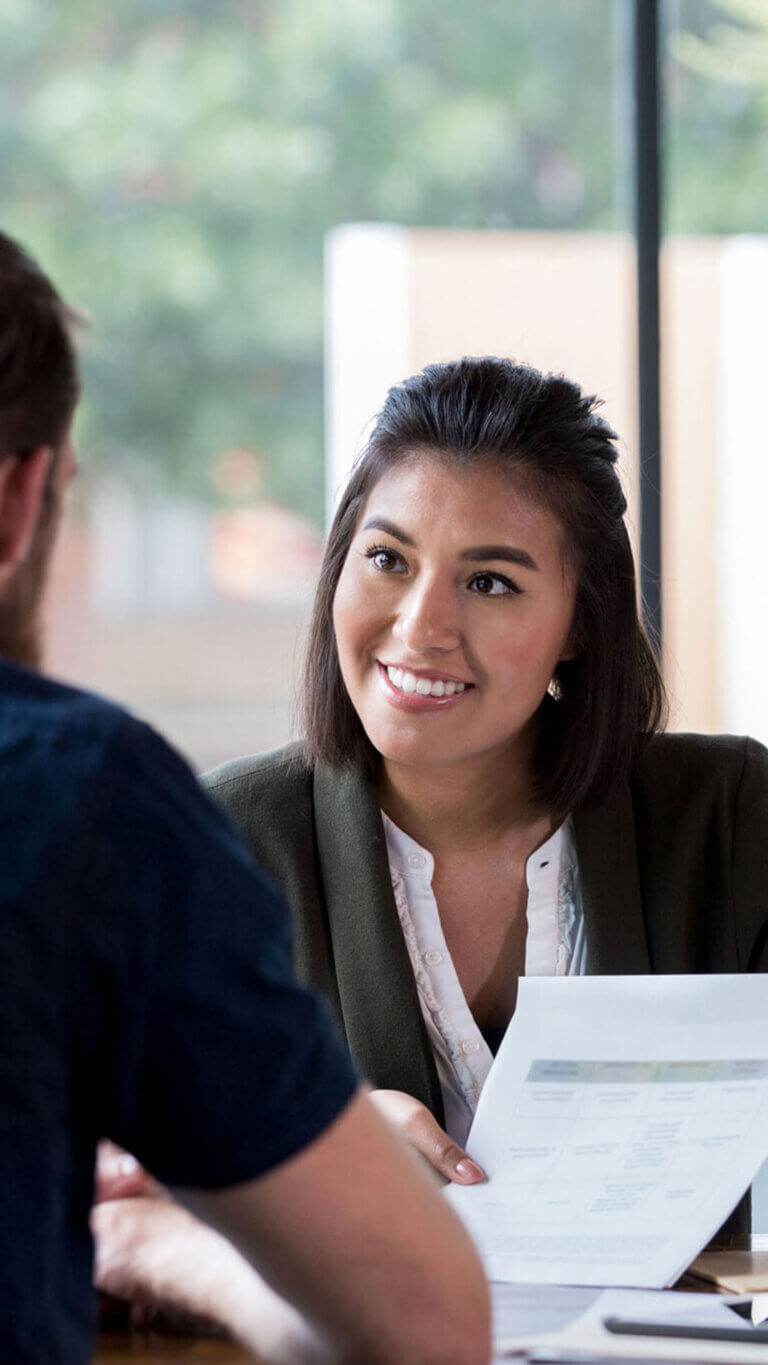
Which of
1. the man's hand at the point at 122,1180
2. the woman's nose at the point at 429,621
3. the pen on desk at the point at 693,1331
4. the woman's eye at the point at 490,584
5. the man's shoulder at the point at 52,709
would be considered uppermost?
the man's shoulder at the point at 52,709

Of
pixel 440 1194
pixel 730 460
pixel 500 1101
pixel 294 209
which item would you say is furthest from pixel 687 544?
pixel 440 1194

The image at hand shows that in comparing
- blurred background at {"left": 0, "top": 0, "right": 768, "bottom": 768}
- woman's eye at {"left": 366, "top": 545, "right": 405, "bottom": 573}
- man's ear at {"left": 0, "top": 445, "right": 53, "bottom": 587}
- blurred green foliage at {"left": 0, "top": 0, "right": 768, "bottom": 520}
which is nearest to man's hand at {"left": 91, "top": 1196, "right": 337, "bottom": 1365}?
man's ear at {"left": 0, "top": 445, "right": 53, "bottom": 587}

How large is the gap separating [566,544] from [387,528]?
0.63ft

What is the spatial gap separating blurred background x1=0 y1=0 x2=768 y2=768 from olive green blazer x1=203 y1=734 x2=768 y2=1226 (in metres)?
1.99

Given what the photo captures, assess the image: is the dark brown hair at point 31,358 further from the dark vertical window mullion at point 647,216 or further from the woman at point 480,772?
the dark vertical window mullion at point 647,216

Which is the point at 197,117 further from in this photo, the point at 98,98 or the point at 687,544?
the point at 687,544

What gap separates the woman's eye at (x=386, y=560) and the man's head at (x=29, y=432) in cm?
87

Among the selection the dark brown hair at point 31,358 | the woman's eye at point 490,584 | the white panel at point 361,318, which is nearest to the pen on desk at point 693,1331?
the dark brown hair at point 31,358

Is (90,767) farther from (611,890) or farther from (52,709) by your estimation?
(611,890)

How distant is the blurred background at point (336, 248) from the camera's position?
3832mm

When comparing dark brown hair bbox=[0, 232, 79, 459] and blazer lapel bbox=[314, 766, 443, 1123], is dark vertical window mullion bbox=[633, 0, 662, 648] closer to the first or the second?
blazer lapel bbox=[314, 766, 443, 1123]

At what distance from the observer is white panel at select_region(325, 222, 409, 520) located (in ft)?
13.0

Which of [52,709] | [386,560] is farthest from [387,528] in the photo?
[52,709]

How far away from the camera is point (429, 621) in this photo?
5.20 ft
